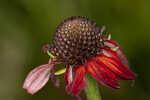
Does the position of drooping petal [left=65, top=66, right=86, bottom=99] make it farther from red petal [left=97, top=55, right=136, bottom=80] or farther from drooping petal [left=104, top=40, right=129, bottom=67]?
drooping petal [left=104, top=40, right=129, bottom=67]

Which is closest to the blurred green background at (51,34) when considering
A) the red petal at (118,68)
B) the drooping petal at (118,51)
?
the drooping petal at (118,51)

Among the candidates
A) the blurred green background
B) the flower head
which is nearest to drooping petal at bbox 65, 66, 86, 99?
the flower head

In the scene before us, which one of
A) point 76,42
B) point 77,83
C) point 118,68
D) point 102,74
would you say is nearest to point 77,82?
point 77,83

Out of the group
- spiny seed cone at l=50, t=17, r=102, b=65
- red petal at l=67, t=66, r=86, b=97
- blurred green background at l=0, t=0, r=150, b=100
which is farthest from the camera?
blurred green background at l=0, t=0, r=150, b=100

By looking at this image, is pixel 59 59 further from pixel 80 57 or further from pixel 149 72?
pixel 149 72

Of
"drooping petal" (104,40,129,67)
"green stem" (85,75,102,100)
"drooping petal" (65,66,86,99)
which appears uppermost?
"drooping petal" (104,40,129,67)

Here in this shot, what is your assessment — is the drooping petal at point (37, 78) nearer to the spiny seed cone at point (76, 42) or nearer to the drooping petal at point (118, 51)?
the spiny seed cone at point (76, 42)

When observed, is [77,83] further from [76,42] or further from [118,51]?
[118,51]
